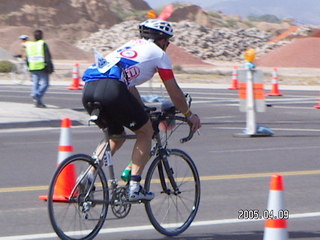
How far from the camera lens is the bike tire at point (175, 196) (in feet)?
24.8

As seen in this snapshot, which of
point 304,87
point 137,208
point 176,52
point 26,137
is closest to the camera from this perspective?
point 137,208

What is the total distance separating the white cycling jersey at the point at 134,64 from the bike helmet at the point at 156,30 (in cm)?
13

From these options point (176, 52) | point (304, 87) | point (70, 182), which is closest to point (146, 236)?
point (70, 182)

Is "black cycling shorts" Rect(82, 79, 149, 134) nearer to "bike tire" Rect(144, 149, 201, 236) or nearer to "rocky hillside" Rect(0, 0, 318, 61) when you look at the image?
"bike tire" Rect(144, 149, 201, 236)

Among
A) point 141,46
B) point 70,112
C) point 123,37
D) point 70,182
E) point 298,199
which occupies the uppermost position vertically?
point 141,46

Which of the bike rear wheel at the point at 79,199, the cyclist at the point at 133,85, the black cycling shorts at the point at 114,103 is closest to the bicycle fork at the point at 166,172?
the cyclist at the point at 133,85

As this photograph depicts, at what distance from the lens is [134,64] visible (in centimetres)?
714

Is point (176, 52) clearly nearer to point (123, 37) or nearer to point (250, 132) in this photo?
point (123, 37)

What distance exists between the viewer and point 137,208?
8.87m

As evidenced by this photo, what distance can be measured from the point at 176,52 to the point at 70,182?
49.8m

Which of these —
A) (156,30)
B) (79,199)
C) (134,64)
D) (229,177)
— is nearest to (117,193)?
(79,199)

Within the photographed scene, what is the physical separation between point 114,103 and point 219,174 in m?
4.50

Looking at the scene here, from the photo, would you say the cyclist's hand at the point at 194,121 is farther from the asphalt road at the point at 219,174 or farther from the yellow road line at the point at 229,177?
the yellow road line at the point at 229,177

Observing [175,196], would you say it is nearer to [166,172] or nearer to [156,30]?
[166,172]
